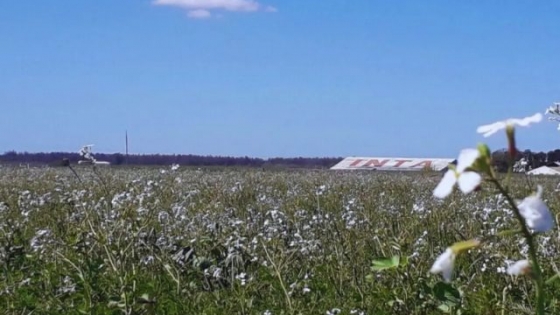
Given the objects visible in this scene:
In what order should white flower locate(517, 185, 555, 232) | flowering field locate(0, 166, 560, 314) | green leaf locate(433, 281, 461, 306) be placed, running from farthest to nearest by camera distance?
1. flowering field locate(0, 166, 560, 314)
2. green leaf locate(433, 281, 461, 306)
3. white flower locate(517, 185, 555, 232)

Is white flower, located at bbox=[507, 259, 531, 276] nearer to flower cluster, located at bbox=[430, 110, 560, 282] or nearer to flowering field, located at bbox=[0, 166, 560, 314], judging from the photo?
flower cluster, located at bbox=[430, 110, 560, 282]

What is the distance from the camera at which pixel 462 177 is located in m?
0.66

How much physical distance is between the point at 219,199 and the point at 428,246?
4.92m

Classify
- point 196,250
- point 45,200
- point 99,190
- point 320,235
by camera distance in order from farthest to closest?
1. point 99,190
2. point 45,200
3. point 320,235
4. point 196,250

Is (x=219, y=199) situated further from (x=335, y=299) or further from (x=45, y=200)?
(x=335, y=299)

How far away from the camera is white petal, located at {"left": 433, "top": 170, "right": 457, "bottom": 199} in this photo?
651mm

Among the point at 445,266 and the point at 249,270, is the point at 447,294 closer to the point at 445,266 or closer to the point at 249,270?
the point at 445,266

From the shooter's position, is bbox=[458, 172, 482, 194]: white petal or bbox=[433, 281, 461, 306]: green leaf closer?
bbox=[458, 172, 482, 194]: white petal

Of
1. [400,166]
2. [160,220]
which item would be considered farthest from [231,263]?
[400,166]

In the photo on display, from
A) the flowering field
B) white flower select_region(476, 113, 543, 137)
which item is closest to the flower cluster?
white flower select_region(476, 113, 543, 137)

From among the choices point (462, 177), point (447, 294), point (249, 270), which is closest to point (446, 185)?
point (462, 177)

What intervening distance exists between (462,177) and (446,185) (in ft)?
0.05

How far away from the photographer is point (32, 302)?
3816mm

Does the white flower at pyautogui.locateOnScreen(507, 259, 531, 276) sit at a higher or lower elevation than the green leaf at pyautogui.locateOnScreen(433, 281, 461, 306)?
higher
